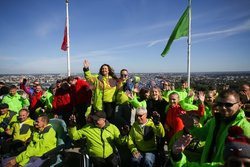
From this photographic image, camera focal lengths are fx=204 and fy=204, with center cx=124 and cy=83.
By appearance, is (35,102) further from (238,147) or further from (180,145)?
(238,147)

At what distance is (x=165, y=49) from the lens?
9352 mm

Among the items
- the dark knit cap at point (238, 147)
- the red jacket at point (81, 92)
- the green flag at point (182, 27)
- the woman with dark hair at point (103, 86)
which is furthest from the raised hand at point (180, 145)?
the green flag at point (182, 27)

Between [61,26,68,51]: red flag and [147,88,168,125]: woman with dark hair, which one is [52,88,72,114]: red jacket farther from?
[61,26,68,51]: red flag

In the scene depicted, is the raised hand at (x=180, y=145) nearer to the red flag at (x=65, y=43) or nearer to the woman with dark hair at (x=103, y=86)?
the woman with dark hair at (x=103, y=86)

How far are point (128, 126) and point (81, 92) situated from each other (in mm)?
2039

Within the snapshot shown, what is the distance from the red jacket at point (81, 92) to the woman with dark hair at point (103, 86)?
32cm

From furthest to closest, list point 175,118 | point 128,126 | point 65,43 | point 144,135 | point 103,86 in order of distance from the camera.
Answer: point 65,43 < point 103,86 < point 128,126 < point 175,118 < point 144,135

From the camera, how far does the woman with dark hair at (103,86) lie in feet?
18.2

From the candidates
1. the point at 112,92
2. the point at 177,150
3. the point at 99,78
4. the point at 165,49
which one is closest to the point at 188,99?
the point at 112,92

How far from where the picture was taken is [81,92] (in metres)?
5.93

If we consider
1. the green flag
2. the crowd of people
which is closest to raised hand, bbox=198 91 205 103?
the crowd of people

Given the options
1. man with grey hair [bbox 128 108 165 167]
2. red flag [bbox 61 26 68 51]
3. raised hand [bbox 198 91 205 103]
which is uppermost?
Answer: red flag [bbox 61 26 68 51]

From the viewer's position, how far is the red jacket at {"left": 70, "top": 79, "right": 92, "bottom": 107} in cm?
593

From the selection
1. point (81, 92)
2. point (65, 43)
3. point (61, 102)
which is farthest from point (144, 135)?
point (65, 43)
